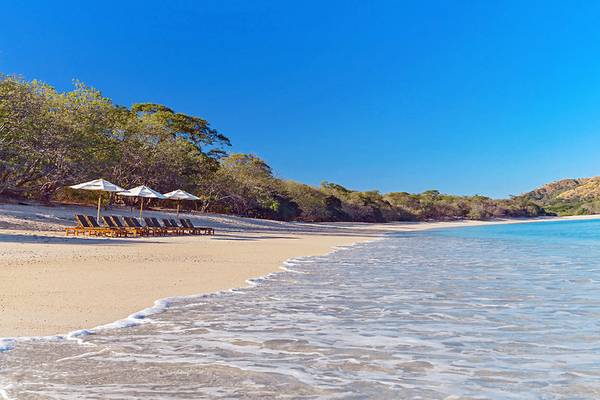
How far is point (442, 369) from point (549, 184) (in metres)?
175

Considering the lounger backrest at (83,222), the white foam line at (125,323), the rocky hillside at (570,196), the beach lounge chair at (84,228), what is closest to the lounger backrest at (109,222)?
the beach lounge chair at (84,228)

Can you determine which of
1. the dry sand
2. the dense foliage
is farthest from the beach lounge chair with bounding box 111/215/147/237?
the dense foliage

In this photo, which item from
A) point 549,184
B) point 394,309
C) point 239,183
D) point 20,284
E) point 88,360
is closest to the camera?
point 88,360

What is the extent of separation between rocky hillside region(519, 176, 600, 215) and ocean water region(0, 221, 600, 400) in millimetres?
102389

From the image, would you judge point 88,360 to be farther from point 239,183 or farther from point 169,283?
point 239,183

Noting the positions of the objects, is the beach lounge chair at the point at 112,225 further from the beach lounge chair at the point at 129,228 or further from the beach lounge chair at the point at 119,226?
the beach lounge chair at the point at 129,228

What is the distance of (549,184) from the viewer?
6289 inches

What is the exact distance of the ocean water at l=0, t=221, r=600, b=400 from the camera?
3250 mm

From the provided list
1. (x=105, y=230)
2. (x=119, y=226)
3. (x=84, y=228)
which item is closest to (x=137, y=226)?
(x=119, y=226)

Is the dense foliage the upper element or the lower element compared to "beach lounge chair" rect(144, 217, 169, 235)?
upper

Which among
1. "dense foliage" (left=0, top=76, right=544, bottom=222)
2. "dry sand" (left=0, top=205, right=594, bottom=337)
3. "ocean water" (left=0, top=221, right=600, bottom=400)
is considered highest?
"dense foliage" (left=0, top=76, right=544, bottom=222)

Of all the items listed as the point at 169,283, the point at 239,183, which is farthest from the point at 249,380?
the point at 239,183

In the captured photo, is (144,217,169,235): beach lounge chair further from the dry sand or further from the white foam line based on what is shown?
the white foam line

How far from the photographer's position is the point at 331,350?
425 centimetres
